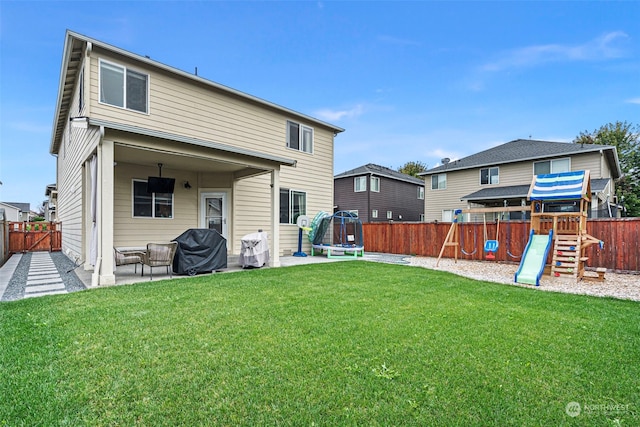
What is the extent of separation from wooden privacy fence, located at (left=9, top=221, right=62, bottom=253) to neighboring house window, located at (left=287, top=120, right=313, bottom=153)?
11114mm

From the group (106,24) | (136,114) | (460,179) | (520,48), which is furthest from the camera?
(460,179)

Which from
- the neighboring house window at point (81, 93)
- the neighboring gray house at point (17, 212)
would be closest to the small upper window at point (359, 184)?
the neighboring house window at point (81, 93)

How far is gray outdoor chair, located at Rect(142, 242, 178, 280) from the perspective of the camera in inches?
258

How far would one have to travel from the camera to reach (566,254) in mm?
7441

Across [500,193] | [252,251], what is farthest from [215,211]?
[500,193]

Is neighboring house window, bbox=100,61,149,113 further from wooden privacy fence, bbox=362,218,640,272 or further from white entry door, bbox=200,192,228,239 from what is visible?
wooden privacy fence, bbox=362,218,640,272

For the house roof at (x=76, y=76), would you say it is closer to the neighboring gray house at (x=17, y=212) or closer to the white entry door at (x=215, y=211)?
the white entry door at (x=215, y=211)

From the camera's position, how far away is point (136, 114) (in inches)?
319

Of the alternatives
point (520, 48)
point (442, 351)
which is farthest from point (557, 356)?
point (520, 48)

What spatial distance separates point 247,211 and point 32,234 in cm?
1025

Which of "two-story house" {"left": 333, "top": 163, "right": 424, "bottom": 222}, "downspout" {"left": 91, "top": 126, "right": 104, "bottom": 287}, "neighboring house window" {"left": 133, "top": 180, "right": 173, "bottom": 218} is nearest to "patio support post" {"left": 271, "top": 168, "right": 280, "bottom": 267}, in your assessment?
"neighboring house window" {"left": 133, "top": 180, "right": 173, "bottom": 218}

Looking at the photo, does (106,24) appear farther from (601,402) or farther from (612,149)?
(612,149)

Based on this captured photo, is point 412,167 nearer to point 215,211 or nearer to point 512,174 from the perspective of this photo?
point 512,174

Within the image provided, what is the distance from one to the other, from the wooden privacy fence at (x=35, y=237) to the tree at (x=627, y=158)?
3339cm
